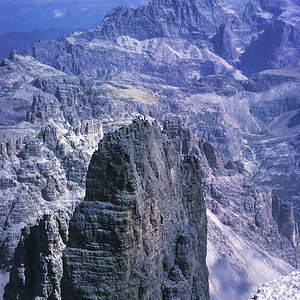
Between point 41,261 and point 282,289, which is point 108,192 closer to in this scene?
point 282,289

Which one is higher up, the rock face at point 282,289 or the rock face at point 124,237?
the rock face at point 124,237

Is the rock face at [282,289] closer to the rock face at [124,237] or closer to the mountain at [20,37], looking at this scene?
the rock face at [124,237]

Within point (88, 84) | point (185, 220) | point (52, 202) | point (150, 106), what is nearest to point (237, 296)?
point (52, 202)

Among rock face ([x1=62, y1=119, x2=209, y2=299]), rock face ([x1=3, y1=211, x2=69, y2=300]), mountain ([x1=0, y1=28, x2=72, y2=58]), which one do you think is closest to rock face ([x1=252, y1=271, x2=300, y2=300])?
rock face ([x1=62, y1=119, x2=209, y2=299])

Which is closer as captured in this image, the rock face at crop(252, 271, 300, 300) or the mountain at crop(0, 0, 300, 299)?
the rock face at crop(252, 271, 300, 300)

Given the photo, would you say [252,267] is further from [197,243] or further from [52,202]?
[197,243]

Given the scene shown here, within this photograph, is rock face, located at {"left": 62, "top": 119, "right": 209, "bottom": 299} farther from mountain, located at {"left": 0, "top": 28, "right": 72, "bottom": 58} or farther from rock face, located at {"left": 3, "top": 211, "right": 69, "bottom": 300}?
mountain, located at {"left": 0, "top": 28, "right": 72, "bottom": 58}

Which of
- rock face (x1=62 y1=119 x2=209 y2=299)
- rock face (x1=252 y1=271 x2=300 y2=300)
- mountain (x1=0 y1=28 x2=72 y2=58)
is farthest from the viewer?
mountain (x1=0 y1=28 x2=72 y2=58)

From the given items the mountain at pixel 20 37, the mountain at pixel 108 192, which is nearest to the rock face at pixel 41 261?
the mountain at pixel 108 192
